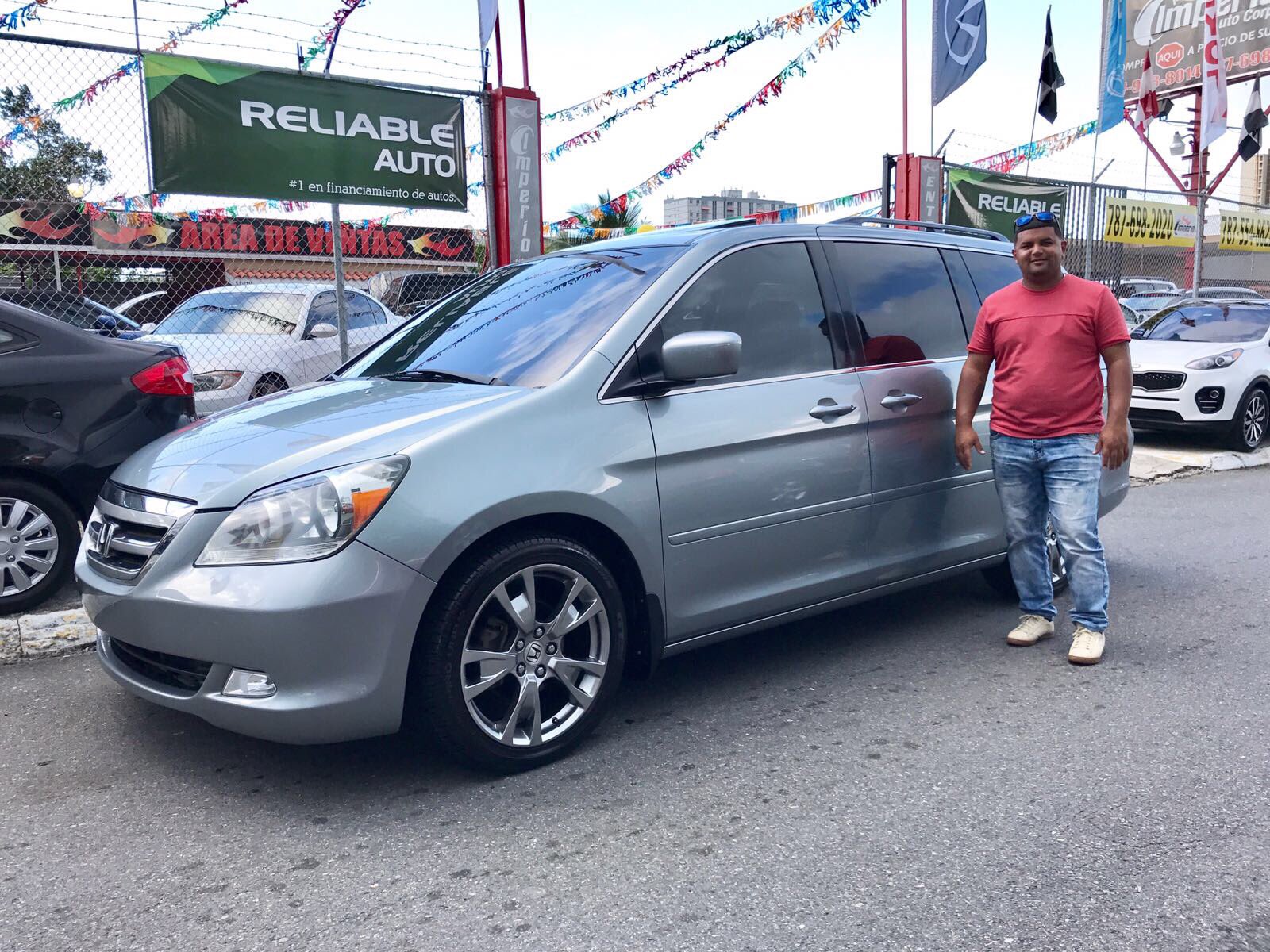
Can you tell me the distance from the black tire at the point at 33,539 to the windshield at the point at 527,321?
155 cm

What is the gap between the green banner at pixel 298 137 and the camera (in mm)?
6145

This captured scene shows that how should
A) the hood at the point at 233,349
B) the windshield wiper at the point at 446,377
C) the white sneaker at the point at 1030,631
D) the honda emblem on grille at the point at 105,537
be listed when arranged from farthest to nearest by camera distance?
1. the hood at the point at 233,349
2. the white sneaker at the point at 1030,631
3. the windshield wiper at the point at 446,377
4. the honda emblem on grille at the point at 105,537

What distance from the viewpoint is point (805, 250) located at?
13.9ft

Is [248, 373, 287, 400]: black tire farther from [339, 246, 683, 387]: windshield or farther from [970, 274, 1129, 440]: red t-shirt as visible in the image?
[970, 274, 1129, 440]: red t-shirt

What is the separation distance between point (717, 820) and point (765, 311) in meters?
1.92

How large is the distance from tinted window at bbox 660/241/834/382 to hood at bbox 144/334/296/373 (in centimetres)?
674

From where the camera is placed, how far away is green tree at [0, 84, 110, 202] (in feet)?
23.2

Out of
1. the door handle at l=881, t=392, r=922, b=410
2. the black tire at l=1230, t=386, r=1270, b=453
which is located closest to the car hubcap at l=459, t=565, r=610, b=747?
the door handle at l=881, t=392, r=922, b=410

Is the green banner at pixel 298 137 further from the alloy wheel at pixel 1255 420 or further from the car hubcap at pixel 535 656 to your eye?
the alloy wheel at pixel 1255 420

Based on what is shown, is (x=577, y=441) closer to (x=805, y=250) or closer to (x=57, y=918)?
(x=805, y=250)

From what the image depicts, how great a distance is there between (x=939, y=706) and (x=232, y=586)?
2.46 m

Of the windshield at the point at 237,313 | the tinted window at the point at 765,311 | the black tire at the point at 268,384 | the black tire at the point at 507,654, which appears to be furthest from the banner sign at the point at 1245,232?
the black tire at the point at 507,654

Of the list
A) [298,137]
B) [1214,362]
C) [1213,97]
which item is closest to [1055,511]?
[298,137]

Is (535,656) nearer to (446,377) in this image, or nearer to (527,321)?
(446,377)
